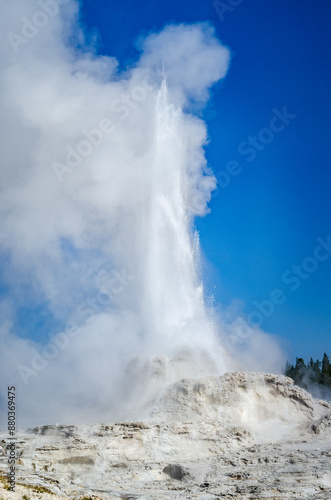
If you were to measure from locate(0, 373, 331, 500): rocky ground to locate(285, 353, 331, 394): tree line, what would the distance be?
87.7 feet

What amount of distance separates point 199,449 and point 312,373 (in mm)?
47281

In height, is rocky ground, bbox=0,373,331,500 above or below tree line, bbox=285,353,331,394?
below

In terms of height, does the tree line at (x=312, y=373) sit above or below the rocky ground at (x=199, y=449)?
above

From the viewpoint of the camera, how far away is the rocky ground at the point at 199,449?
2252 centimetres

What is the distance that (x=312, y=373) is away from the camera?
2783 inches

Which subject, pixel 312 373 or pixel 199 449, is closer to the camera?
pixel 199 449

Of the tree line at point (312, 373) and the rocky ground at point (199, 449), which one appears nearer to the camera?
the rocky ground at point (199, 449)

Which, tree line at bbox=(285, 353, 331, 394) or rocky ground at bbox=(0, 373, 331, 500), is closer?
rocky ground at bbox=(0, 373, 331, 500)

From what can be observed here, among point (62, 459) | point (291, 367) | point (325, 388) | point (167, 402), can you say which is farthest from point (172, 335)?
point (291, 367)

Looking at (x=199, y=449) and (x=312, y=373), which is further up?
(x=312, y=373)

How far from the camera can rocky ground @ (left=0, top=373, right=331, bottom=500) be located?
22.5 meters

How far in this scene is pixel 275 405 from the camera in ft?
113

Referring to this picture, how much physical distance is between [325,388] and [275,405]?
1103 inches

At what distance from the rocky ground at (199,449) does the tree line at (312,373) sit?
87.7 feet
